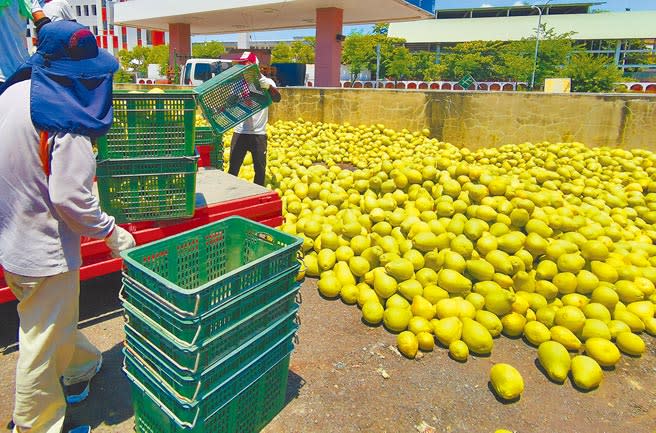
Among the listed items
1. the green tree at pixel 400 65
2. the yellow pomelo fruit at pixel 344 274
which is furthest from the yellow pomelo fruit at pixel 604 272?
the green tree at pixel 400 65

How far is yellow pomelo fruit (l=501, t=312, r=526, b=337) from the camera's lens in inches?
163

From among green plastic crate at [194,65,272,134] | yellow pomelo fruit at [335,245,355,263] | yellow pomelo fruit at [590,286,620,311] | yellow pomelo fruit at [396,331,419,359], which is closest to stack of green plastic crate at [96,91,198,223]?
green plastic crate at [194,65,272,134]

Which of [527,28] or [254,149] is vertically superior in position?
[527,28]

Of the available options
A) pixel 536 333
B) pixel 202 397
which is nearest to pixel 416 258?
pixel 536 333

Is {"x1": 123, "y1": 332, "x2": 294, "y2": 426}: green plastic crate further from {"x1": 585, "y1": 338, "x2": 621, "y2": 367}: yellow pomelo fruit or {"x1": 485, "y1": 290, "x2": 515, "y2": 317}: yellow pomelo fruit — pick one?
Result: {"x1": 585, "y1": 338, "x2": 621, "y2": 367}: yellow pomelo fruit

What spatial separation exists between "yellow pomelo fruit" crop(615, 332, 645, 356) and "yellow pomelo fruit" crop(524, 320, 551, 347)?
64 centimetres

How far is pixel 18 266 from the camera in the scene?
2.47 meters

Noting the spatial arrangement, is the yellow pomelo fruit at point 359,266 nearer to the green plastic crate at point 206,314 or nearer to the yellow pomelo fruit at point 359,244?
the yellow pomelo fruit at point 359,244

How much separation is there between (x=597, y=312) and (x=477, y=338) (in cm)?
124

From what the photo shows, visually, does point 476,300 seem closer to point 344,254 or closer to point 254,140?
point 344,254

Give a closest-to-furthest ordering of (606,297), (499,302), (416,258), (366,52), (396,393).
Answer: (396,393), (499,302), (606,297), (416,258), (366,52)

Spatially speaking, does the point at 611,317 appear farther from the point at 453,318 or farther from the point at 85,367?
the point at 85,367

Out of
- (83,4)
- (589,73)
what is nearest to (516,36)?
(589,73)

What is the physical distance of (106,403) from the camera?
3.21 meters
